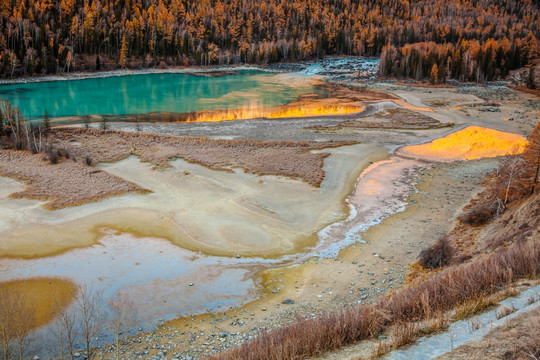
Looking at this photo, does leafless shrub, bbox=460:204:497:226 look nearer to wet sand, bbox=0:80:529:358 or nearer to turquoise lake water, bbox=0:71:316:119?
wet sand, bbox=0:80:529:358

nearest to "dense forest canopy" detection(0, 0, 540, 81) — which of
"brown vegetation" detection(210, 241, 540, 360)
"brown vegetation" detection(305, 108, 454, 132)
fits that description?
"brown vegetation" detection(305, 108, 454, 132)

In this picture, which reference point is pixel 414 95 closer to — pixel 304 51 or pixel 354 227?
pixel 354 227

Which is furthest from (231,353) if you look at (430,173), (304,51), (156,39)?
(304,51)

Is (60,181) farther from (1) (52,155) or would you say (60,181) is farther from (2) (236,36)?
(2) (236,36)

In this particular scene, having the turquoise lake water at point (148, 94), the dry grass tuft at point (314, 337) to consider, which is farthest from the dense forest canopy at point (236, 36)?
the dry grass tuft at point (314, 337)

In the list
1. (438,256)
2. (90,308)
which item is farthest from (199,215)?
(438,256)

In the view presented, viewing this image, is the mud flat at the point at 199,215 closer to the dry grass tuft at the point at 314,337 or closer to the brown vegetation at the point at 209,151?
the brown vegetation at the point at 209,151
